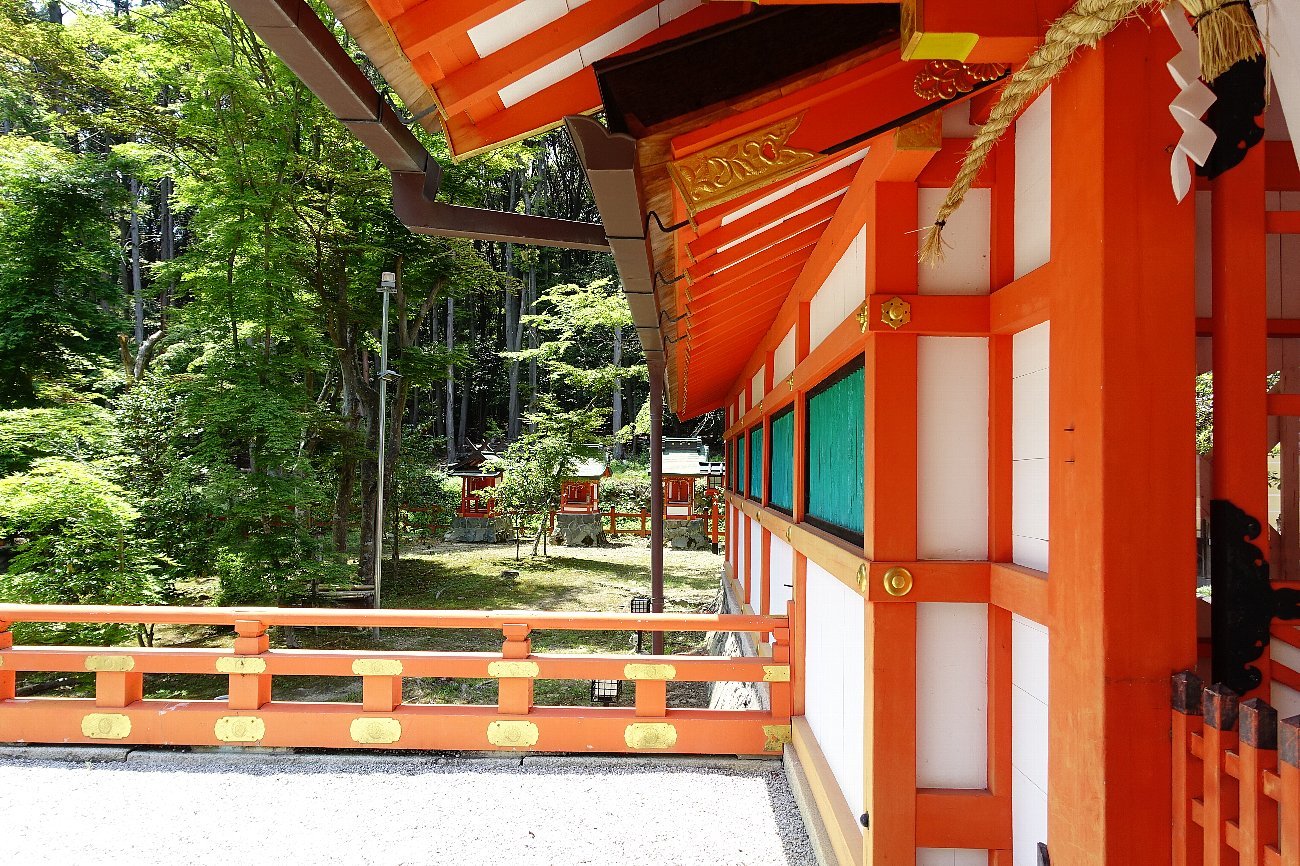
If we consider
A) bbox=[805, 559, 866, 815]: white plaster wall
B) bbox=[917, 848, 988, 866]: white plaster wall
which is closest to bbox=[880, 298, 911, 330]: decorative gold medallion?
bbox=[805, 559, 866, 815]: white plaster wall

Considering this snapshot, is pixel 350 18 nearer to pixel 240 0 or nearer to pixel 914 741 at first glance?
pixel 240 0

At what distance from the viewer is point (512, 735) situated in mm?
4027

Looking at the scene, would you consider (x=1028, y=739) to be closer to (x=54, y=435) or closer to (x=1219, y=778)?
(x=1219, y=778)

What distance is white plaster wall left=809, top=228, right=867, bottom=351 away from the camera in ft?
8.27

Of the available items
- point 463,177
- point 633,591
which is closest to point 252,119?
point 463,177

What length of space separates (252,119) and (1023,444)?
43.1 ft

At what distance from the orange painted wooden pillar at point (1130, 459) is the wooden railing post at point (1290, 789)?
27cm

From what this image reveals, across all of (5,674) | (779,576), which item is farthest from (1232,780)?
(5,674)

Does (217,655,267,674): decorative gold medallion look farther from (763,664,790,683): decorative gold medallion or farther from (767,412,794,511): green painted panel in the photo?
(767,412,794,511): green painted panel

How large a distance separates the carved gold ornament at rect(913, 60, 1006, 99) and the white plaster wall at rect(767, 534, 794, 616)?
11.9 ft

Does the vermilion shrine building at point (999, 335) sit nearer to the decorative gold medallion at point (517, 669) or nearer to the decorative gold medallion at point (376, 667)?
the decorative gold medallion at point (517, 669)

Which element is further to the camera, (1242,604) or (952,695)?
(952,695)

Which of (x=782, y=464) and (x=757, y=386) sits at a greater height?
(x=757, y=386)

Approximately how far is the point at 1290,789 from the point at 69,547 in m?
9.99
